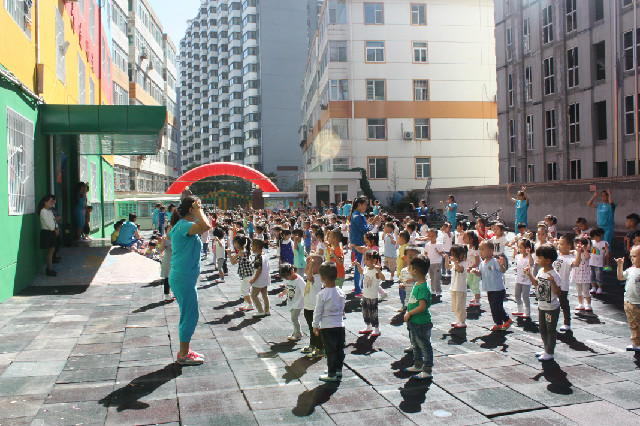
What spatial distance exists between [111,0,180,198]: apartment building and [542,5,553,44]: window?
23.7m

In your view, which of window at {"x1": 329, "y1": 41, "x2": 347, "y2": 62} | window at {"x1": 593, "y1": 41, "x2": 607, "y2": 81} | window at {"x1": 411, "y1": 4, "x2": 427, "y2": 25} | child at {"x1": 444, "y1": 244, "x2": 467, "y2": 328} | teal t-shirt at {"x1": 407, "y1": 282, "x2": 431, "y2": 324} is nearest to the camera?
teal t-shirt at {"x1": 407, "y1": 282, "x2": 431, "y2": 324}

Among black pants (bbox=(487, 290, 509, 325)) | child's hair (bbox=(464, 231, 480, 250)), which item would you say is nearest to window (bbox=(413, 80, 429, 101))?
child's hair (bbox=(464, 231, 480, 250))

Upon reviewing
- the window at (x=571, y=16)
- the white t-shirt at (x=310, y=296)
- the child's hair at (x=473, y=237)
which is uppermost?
the window at (x=571, y=16)

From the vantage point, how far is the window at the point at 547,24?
102 feet

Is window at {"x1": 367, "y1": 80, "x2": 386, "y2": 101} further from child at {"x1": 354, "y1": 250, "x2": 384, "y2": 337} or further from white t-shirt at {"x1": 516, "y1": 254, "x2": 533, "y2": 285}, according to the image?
child at {"x1": 354, "y1": 250, "x2": 384, "y2": 337}

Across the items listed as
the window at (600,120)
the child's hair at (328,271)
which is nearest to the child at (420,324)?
the child's hair at (328,271)

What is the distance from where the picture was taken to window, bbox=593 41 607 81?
2778cm

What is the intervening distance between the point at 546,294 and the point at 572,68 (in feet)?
86.3

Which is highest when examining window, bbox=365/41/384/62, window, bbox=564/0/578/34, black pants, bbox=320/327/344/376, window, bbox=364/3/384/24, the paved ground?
window, bbox=364/3/384/24

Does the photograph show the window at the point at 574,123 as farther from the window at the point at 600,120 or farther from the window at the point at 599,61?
the window at the point at 599,61

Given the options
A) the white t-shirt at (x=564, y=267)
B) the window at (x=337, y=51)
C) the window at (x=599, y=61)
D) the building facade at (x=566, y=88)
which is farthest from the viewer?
the window at (x=337, y=51)

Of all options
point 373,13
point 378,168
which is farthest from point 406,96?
point 373,13

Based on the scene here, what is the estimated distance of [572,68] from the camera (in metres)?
29.5

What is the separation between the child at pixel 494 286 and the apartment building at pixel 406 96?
32.0 m
